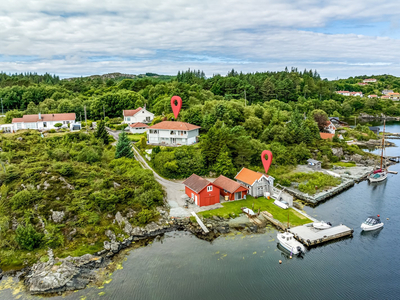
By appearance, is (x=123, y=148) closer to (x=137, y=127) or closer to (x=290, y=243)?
(x=137, y=127)

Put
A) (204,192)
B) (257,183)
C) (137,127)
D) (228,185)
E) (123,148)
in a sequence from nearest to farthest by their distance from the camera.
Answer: (204,192), (228,185), (257,183), (123,148), (137,127)

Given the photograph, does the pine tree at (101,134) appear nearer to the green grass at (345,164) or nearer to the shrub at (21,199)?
the shrub at (21,199)

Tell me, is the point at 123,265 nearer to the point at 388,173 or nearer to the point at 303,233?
the point at 303,233

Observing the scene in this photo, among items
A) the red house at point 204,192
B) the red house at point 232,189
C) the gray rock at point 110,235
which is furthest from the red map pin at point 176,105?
the gray rock at point 110,235

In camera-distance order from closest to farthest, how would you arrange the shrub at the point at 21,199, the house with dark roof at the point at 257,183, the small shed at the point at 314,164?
the shrub at the point at 21,199, the house with dark roof at the point at 257,183, the small shed at the point at 314,164

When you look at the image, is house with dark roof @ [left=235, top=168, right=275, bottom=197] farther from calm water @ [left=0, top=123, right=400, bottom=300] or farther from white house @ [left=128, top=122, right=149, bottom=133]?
white house @ [left=128, top=122, right=149, bottom=133]

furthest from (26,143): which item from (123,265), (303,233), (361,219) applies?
(361,219)

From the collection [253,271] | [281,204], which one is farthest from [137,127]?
[253,271]

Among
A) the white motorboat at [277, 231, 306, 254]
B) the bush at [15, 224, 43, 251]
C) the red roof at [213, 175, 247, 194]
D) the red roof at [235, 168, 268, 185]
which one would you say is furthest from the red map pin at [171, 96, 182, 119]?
the bush at [15, 224, 43, 251]
